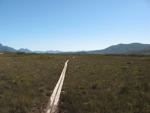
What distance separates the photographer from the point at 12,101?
42.8ft

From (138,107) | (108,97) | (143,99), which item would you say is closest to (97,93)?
(108,97)

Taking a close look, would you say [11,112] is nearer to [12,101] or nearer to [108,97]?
[12,101]

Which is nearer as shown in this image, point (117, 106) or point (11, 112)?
point (11, 112)

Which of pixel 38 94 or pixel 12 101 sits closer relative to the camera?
pixel 12 101

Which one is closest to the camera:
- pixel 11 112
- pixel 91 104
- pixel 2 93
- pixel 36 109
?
pixel 11 112

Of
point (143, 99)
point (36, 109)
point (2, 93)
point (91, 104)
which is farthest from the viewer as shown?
point (2, 93)

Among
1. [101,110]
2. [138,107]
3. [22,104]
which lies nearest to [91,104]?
[101,110]

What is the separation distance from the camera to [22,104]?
1255 centimetres

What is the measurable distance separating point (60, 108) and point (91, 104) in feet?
5.26

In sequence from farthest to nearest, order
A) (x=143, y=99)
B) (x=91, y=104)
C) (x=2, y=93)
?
(x=2, y=93) < (x=143, y=99) < (x=91, y=104)

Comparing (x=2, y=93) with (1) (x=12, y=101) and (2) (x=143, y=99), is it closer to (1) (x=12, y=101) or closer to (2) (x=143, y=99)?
(1) (x=12, y=101)

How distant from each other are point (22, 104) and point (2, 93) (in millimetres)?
3362

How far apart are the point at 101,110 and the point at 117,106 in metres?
1.10

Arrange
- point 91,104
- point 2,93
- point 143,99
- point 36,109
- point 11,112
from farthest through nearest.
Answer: point 2,93, point 143,99, point 91,104, point 36,109, point 11,112
